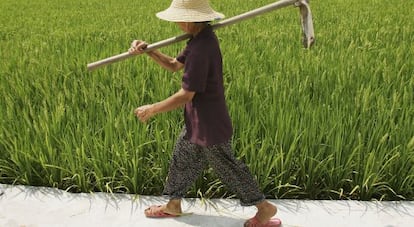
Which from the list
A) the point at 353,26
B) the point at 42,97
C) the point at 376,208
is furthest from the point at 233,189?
the point at 353,26

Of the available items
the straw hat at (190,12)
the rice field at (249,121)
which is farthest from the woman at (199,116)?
the rice field at (249,121)

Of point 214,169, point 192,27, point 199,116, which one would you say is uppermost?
point 192,27

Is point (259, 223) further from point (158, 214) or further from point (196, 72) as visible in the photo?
point (196, 72)

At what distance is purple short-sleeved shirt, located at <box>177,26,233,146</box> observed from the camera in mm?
1488

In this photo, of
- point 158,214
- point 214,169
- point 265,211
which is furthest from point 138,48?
point 265,211

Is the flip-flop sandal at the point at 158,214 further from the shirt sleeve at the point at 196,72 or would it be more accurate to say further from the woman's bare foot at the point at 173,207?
the shirt sleeve at the point at 196,72

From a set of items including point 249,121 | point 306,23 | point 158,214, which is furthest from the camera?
point 249,121

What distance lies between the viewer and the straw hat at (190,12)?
148 cm

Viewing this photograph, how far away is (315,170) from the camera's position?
1.89m

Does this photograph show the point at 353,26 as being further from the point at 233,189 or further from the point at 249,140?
the point at 233,189

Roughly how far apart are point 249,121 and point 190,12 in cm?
67

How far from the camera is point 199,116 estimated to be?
1.58m

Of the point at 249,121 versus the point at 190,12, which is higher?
the point at 190,12

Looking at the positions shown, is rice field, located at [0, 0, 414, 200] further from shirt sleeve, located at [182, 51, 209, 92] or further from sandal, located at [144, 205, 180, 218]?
shirt sleeve, located at [182, 51, 209, 92]
